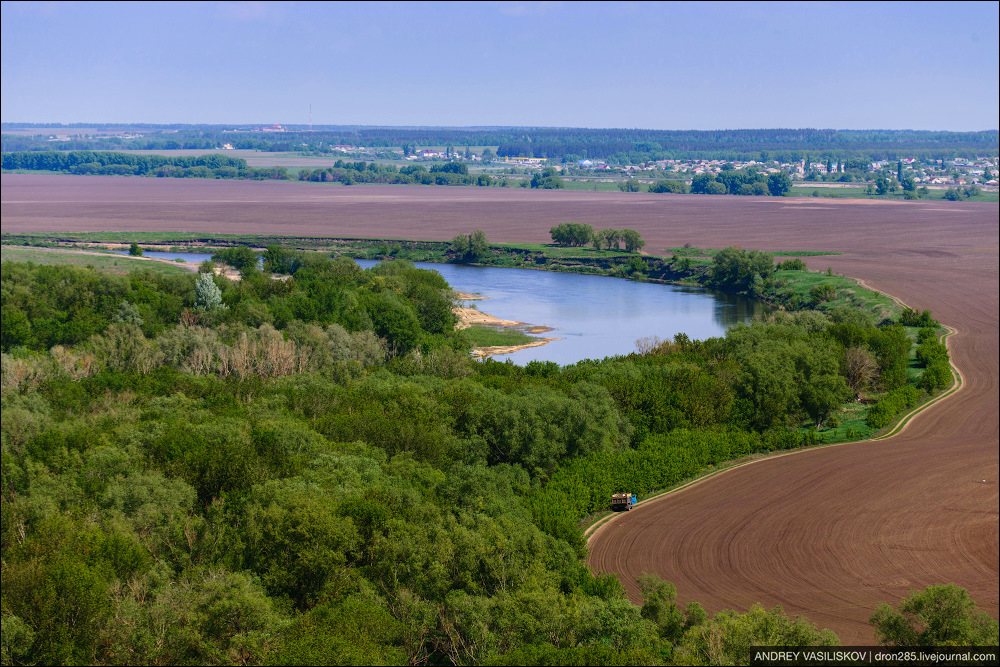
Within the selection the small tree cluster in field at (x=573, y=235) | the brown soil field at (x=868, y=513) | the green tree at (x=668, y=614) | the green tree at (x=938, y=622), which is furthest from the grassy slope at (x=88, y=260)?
the green tree at (x=938, y=622)

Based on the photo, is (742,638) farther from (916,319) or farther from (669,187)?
(669,187)

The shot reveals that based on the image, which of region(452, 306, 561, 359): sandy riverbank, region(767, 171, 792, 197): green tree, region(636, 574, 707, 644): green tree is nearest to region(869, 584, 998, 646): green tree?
region(636, 574, 707, 644): green tree

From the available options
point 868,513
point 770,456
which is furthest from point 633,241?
point 868,513

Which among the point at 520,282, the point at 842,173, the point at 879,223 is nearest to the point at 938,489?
the point at 520,282

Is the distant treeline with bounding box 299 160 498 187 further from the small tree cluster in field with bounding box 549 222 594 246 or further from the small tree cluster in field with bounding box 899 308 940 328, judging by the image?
the small tree cluster in field with bounding box 899 308 940 328

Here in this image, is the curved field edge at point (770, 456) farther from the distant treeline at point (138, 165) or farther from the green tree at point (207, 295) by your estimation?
the distant treeline at point (138, 165)

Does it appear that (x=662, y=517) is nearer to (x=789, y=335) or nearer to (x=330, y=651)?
(x=330, y=651)
